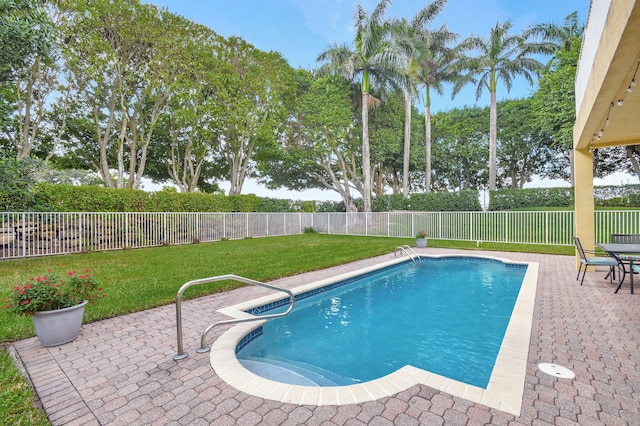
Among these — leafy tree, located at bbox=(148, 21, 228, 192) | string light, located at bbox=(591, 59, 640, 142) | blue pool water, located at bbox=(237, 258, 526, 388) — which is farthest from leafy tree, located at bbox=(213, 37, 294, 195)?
string light, located at bbox=(591, 59, 640, 142)

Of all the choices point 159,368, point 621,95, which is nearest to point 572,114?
point 621,95

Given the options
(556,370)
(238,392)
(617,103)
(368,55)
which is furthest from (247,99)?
(556,370)

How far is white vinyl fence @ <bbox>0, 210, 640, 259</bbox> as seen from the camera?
32.3 feet

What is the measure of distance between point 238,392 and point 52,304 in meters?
2.49

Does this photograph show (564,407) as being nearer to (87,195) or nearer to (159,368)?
(159,368)

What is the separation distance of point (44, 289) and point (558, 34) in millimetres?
23730

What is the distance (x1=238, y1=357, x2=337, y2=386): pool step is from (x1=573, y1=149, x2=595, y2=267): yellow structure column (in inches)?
285

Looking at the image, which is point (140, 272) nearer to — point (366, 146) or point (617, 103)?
point (617, 103)

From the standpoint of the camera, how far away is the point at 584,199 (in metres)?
7.07

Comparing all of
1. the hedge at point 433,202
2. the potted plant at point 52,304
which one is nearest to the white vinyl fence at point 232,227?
the hedge at point 433,202

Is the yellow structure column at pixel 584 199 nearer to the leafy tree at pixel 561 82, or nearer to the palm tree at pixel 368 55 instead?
the leafy tree at pixel 561 82

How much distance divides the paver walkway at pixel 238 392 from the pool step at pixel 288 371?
0.58 metres

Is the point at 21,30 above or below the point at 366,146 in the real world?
below

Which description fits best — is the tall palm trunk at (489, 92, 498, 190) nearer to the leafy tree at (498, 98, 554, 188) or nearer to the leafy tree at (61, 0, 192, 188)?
the leafy tree at (498, 98, 554, 188)
